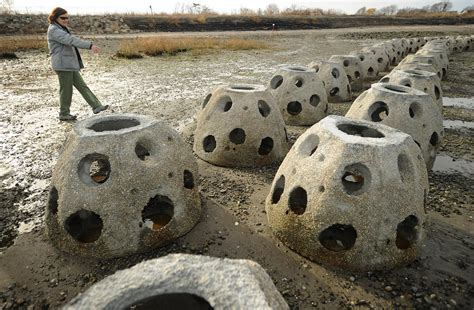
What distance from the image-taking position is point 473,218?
585cm

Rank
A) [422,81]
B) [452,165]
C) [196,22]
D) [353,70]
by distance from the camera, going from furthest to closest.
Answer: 1. [196,22]
2. [353,70]
3. [422,81]
4. [452,165]

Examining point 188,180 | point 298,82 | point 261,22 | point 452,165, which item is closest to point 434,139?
point 452,165

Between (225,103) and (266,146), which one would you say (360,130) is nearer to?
(266,146)

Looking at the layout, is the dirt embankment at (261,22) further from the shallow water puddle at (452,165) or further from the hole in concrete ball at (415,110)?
the hole in concrete ball at (415,110)

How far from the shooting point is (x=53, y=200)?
4898mm

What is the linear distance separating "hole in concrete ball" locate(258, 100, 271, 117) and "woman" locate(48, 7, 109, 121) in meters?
4.22

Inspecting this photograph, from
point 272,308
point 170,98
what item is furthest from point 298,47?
point 272,308

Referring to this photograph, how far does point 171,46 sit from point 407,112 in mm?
19650

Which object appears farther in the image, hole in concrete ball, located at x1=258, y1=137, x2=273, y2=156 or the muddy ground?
hole in concrete ball, located at x1=258, y1=137, x2=273, y2=156

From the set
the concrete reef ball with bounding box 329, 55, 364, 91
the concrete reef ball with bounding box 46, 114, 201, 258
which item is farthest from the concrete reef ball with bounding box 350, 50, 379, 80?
the concrete reef ball with bounding box 46, 114, 201, 258

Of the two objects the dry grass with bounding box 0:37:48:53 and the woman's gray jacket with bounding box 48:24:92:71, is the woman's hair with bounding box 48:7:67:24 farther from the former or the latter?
the dry grass with bounding box 0:37:48:53

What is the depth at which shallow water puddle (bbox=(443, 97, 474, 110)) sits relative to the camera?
12.2 m

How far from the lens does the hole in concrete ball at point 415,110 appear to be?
22.4ft

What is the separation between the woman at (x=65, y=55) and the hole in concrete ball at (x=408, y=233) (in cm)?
756
